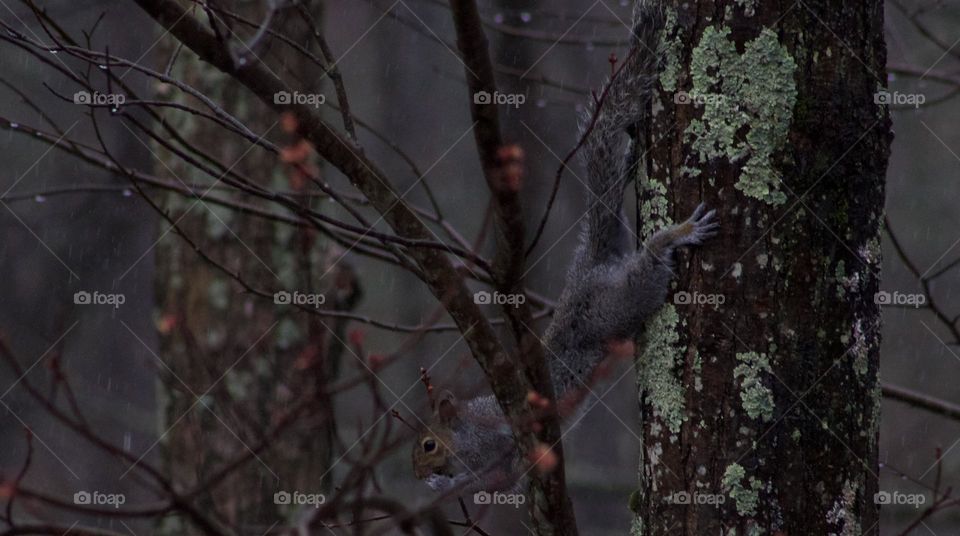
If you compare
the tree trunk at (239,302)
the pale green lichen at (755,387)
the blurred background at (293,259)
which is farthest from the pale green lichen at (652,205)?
the tree trunk at (239,302)

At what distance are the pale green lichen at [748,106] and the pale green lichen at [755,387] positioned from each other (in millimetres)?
362

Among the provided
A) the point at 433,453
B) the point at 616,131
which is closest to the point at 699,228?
the point at 616,131

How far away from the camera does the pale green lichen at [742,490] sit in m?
2.17

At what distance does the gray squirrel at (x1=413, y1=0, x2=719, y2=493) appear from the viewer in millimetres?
2596

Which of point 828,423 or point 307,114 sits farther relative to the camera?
point 828,423

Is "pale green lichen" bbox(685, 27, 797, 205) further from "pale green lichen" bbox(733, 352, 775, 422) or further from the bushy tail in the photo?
"pale green lichen" bbox(733, 352, 775, 422)

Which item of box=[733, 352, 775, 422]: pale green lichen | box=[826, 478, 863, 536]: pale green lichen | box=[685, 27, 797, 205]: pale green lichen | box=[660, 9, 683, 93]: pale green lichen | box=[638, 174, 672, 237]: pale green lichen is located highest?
box=[660, 9, 683, 93]: pale green lichen

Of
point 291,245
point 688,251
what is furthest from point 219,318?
point 688,251

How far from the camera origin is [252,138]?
6.23ft

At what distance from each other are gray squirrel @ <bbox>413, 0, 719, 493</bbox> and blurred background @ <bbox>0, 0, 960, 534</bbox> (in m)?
0.33

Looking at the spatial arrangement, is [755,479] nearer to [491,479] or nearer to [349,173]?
[349,173]

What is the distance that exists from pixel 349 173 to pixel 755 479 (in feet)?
3.69

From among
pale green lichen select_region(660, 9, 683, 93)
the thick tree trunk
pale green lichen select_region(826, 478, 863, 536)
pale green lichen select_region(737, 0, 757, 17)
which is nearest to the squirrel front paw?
the thick tree trunk

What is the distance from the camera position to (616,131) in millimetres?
3104
